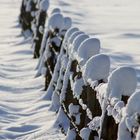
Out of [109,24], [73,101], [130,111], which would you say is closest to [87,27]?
[109,24]

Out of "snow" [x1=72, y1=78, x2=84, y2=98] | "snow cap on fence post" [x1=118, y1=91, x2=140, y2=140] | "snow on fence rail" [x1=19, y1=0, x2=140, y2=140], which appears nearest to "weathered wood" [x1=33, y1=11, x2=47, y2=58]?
"snow on fence rail" [x1=19, y1=0, x2=140, y2=140]

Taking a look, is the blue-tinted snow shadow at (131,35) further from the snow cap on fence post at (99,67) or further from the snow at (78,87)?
the snow cap on fence post at (99,67)

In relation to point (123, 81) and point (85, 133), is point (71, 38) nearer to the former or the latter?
point (85, 133)

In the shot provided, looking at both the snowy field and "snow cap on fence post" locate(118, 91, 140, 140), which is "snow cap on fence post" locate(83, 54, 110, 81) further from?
the snowy field

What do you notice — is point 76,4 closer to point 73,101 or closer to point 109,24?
point 109,24

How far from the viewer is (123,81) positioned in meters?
3.97

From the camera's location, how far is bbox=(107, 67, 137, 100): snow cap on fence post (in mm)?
3957

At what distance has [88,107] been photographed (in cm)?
492

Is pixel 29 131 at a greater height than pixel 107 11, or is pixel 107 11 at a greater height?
pixel 29 131

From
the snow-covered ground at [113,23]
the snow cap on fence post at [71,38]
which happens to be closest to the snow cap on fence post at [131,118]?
the snow cap on fence post at [71,38]

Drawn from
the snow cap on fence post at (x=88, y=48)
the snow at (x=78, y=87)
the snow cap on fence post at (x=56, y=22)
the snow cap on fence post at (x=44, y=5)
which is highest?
the snow cap on fence post at (x=88, y=48)

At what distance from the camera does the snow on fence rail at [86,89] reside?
12.6 feet

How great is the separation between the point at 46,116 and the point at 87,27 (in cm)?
877

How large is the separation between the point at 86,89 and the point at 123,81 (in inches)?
54.2
